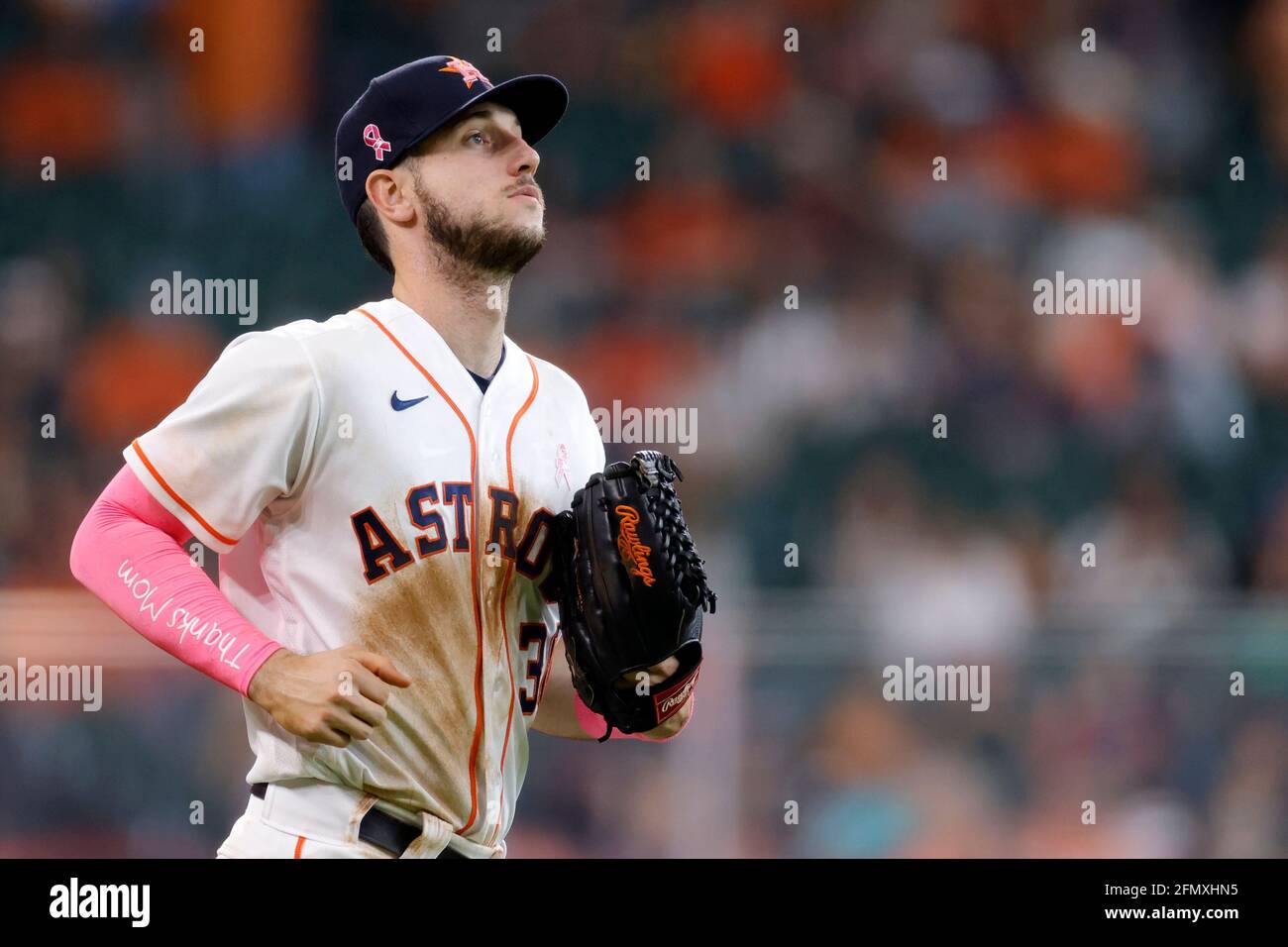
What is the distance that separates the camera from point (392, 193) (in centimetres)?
264

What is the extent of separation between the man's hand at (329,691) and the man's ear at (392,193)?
2.78 ft

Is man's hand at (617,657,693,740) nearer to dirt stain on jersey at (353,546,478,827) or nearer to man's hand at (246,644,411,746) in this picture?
dirt stain on jersey at (353,546,478,827)

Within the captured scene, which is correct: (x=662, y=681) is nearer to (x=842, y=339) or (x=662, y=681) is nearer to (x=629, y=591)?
(x=629, y=591)

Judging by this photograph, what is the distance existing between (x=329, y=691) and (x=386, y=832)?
31cm

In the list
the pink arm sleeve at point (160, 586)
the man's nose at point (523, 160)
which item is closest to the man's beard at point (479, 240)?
the man's nose at point (523, 160)

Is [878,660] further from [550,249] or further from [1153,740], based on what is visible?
[550,249]

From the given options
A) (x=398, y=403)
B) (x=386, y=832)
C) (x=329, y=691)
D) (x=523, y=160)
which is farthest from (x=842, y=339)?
(x=329, y=691)

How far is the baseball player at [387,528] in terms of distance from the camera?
7.41ft

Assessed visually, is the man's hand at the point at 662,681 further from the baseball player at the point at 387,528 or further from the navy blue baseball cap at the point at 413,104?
the navy blue baseball cap at the point at 413,104

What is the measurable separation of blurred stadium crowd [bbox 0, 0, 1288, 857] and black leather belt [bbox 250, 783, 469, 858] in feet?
6.62

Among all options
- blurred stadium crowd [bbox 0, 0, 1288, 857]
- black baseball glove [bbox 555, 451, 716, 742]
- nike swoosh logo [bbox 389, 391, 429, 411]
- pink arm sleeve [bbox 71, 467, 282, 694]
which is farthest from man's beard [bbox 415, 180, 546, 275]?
blurred stadium crowd [bbox 0, 0, 1288, 857]

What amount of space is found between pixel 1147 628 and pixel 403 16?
3788 mm

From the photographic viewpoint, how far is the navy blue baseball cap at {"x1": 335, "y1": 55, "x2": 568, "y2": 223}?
8.44ft
